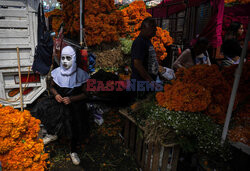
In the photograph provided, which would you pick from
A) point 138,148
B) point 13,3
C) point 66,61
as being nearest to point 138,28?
point 13,3

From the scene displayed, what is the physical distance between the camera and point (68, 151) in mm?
3311

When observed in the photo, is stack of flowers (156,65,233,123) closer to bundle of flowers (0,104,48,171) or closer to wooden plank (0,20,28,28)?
bundle of flowers (0,104,48,171)

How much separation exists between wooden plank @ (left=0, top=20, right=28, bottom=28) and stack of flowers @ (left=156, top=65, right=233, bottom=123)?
384 cm

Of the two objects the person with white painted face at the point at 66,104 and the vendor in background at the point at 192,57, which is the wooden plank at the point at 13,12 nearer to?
the person with white painted face at the point at 66,104

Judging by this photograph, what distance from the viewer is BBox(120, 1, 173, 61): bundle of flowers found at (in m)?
6.64

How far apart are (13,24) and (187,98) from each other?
4298mm

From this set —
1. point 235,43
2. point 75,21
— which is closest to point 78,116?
point 75,21

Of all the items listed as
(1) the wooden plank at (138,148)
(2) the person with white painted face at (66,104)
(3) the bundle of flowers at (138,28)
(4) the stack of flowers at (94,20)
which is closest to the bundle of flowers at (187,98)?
(1) the wooden plank at (138,148)

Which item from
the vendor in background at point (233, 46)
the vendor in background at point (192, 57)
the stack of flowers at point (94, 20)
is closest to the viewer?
the vendor in background at point (192, 57)

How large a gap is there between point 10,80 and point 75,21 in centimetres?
248

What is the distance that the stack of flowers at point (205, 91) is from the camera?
2.24 metres

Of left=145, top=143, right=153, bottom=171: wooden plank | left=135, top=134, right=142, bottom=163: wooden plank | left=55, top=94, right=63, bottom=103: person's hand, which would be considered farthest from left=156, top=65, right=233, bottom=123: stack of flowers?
left=55, top=94, right=63, bottom=103: person's hand

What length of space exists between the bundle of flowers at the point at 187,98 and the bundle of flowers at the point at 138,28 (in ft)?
14.6

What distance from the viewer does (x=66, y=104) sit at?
2855 millimetres
